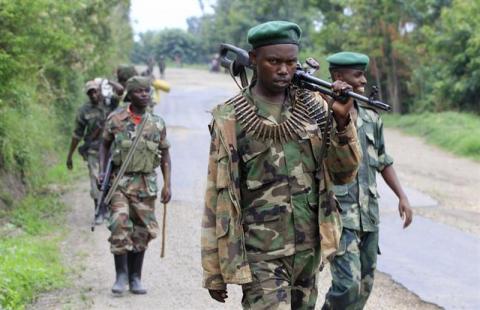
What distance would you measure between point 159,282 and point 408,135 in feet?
48.9

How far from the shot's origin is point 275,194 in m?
4.12

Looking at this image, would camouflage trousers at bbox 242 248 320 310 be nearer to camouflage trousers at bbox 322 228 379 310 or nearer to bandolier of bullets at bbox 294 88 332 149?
bandolier of bullets at bbox 294 88 332 149

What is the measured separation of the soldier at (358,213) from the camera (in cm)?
528

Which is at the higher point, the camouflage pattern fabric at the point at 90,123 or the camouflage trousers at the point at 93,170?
the camouflage pattern fabric at the point at 90,123

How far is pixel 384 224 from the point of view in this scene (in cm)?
1053

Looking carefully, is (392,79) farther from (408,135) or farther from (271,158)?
(271,158)

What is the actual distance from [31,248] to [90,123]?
276cm

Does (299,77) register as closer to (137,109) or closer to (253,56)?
(253,56)

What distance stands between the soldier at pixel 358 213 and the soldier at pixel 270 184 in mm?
1108

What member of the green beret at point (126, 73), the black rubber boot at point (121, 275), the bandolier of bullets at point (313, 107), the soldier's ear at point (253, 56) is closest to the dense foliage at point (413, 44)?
the green beret at point (126, 73)

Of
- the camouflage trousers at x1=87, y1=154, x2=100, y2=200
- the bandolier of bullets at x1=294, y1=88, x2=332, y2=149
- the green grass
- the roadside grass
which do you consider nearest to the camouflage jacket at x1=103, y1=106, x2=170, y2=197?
the roadside grass

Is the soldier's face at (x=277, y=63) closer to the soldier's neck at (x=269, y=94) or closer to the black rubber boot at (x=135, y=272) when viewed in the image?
the soldier's neck at (x=269, y=94)

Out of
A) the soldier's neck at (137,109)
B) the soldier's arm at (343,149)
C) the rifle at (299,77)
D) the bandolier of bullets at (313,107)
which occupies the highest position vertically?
the rifle at (299,77)

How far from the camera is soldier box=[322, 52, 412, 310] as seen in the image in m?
5.28
